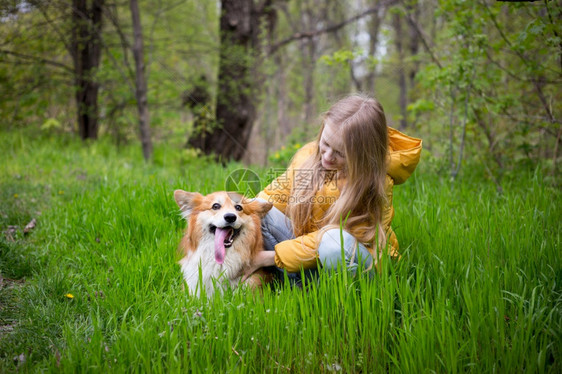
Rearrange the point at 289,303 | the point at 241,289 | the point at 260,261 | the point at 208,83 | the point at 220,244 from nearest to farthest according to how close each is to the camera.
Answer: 1. the point at 289,303
2. the point at 241,289
3. the point at 220,244
4. the point at 260,261
5. the point at 208,83

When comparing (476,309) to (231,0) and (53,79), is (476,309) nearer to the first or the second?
(231,0)

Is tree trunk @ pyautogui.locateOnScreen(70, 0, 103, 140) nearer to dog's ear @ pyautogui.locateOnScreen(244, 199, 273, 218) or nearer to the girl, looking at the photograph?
dog's ear @ pyautogui.locateOnScreen(244, 199, 273, 218)

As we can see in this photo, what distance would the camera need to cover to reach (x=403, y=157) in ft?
8.43

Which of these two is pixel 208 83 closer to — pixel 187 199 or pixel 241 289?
pixel 187 199

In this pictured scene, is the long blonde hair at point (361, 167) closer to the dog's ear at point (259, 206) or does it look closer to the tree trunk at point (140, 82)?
the dog's ear at point (259, 206)

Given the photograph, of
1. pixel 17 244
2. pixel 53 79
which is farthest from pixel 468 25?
pixel 53 79

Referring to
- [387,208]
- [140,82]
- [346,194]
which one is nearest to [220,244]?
[346,194]

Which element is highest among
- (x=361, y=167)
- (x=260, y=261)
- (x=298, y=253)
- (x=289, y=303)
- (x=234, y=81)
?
(x=234, y=81)

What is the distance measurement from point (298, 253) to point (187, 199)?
0.83 metres

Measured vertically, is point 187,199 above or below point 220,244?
above

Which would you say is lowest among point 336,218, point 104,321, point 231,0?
point 104,321

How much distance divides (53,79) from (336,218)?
7.19 metres

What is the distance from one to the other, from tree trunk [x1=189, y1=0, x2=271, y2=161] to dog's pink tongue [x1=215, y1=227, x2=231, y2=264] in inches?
184

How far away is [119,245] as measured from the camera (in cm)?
297
